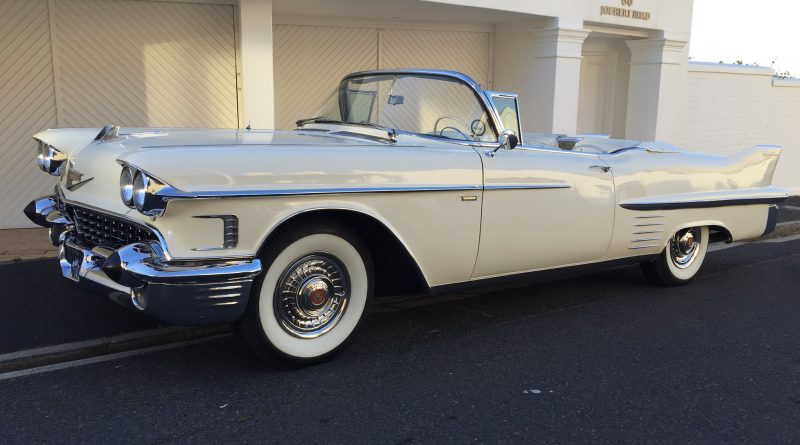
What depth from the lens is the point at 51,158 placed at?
4184 millimetres

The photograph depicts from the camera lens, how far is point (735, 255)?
7.33 metres

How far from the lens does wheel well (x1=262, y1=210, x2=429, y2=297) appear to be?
3.69 meters

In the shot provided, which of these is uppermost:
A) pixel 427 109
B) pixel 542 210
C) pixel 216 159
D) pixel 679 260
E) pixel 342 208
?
pixel 427 109

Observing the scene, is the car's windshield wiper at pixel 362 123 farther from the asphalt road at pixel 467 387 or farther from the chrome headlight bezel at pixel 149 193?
the chrome headlight bezel at pixel 149 193

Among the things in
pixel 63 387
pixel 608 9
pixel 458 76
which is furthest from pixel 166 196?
pixel 608 9

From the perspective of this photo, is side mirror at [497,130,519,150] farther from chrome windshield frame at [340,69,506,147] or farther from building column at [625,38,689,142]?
building column at [625,38,689,142]

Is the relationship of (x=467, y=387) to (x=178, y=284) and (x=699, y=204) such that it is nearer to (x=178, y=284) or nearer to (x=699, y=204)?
(x=178, y=284)

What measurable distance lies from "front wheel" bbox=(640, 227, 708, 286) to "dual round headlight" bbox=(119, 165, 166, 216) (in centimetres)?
410

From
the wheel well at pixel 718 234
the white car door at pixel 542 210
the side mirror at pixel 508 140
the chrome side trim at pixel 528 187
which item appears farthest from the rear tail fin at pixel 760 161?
the side mirror at pixel 508 140

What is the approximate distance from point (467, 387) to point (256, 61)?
206 inches

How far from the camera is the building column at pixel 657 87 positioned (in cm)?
1171

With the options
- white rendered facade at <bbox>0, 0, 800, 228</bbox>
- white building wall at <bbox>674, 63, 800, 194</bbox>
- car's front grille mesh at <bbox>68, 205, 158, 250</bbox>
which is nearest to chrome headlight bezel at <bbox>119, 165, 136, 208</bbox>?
car's front grille mesh at <bbox>68, 205, 158, 250</bbox>

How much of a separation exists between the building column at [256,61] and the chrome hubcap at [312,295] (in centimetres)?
400

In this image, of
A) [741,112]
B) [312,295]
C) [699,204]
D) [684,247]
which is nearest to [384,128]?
[312,295]
